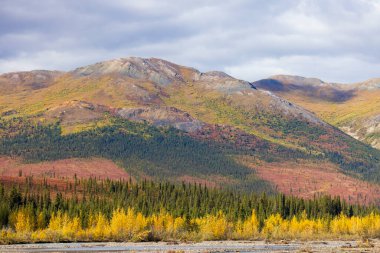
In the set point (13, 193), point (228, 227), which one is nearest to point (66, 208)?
point (13, 193)

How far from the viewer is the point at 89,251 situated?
11431 cm

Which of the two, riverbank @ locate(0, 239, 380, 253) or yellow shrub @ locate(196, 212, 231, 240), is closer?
riverbank @ locate(0, 239, 380, 253)

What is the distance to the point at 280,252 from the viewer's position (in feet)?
378

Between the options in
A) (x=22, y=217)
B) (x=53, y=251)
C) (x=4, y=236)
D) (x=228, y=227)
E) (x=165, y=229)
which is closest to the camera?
(x=53, y=251)

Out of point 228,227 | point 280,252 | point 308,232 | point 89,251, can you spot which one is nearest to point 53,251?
point 89,251

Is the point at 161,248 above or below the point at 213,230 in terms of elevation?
above

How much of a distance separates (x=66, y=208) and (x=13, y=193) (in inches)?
692

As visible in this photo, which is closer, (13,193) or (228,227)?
(228,227)

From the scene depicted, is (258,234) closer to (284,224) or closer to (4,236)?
(284,224)

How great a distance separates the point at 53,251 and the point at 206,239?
58.8 metres

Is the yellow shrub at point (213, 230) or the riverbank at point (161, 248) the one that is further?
the yellow shrub at point (213, 230)

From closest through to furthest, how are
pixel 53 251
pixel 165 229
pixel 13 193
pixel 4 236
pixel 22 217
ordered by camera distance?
1. pixel 53 251
2. pixel 4 236
3. pixel 22 217
4. pixel 165 229
5. pixel 13 193

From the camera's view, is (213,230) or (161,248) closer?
(161,248)

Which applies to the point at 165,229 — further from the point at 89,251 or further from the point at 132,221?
the point at 89,251
